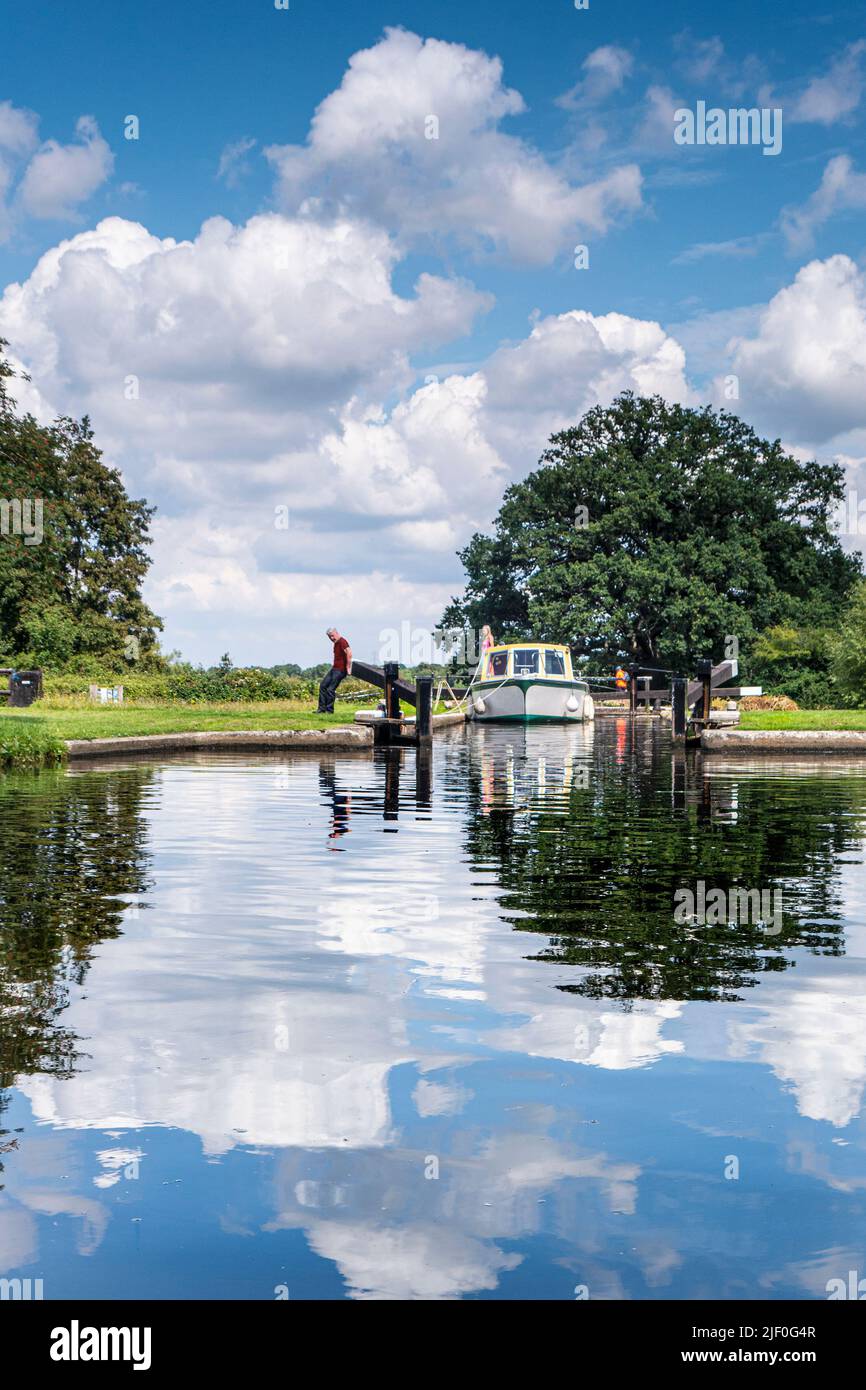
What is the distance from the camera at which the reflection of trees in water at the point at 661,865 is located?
23.9 feet

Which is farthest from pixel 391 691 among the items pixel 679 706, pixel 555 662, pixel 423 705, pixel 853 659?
pixel 555 662

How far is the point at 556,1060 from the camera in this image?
5.43 m

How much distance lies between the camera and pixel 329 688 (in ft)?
102

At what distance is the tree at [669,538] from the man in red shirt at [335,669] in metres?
30.2

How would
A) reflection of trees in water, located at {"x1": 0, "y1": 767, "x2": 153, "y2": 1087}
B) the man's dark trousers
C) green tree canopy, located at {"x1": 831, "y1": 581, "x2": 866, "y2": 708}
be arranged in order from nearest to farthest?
1. reflection of trees in water, located at {"x1": 0, "y1": 767, "x2": 153, "y2": 1087}
2. the man's dark trousers
3. green tree canopy, located at {"x1": 831, "y1": 581, "x2": 866, "y2": 708}

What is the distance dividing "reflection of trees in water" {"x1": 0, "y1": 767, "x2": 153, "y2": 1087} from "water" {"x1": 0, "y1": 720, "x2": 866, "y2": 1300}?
0.03m

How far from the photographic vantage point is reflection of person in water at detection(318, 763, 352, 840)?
1350 centimetres

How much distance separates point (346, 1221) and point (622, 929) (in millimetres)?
4466

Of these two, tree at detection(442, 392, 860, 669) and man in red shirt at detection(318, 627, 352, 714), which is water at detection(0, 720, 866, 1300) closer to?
man in red shirt at detection(318, 627, 352, 714)

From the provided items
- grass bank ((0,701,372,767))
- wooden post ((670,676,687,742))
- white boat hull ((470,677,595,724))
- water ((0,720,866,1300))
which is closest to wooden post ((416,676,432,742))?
grass bank ((0,701,372,767))

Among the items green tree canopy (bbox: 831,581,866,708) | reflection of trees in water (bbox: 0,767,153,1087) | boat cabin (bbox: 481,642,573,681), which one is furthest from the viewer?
boat cabin (bbox: 481,642,573,681)

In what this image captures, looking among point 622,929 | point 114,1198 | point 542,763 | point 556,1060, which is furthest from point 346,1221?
point 542,763

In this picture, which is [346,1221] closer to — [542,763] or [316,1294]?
[316,1294]

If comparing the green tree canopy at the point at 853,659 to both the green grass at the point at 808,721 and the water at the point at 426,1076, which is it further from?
the water at the point at 426,1076
